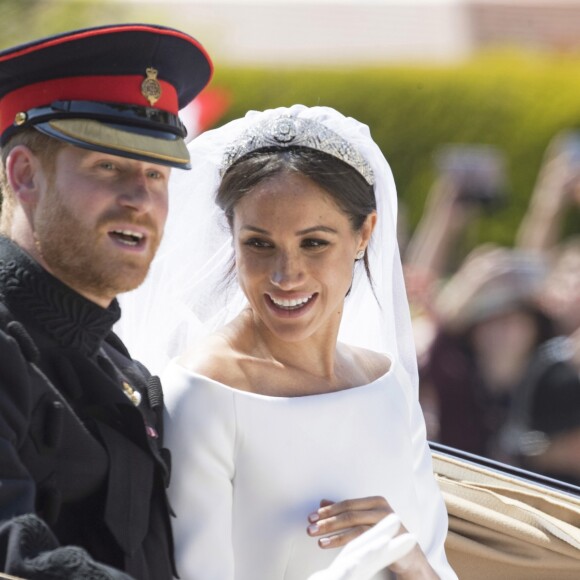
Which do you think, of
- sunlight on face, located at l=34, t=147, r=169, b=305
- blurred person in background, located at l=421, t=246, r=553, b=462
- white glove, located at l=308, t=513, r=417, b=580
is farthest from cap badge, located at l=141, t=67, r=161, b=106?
blurred person in background, located at l=421, t=246, r=553, b=462

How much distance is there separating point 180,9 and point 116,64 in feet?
52.6

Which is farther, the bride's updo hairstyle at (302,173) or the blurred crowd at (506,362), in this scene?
the blurred crowd at (506,362)

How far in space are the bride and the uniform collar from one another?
1.10 ft

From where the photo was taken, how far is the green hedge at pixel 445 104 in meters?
13.4

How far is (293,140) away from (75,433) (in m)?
0.80

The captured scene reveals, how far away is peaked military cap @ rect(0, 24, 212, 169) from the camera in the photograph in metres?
2.57

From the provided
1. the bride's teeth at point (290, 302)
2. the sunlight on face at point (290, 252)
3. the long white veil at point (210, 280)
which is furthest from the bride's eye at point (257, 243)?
the long white veil at point (210, 280)

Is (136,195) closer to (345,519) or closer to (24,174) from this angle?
(24,174)

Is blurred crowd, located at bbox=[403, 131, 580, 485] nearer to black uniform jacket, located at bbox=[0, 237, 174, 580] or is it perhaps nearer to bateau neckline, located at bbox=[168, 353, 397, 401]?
bateau neckline, located at bbox=[168, 353, 397, 401]

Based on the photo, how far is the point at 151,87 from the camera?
2691 mm

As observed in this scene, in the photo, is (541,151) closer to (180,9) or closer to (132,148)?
(180,9)

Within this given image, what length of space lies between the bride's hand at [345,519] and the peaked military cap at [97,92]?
28.4 inches

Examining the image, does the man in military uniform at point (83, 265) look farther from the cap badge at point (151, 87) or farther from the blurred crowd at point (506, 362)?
the blurred crowd at point (506, 362)

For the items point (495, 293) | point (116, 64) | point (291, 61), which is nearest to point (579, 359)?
point (495, 293)
